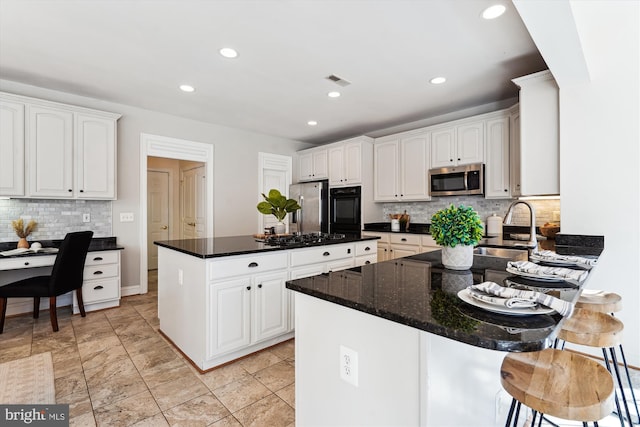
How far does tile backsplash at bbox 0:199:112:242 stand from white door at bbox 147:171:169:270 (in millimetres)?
2015

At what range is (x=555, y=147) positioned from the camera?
265cm

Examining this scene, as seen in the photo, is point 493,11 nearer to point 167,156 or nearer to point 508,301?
point 508,301

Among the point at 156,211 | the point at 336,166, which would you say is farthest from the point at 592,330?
the point at 156,211

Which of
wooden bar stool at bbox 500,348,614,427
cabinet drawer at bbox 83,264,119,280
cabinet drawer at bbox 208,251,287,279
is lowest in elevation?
cabinet drawer at bbox 83,264,119,280

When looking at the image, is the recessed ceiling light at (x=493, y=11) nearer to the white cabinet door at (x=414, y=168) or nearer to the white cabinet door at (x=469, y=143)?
the white cabinet door at (x=469, y=143)

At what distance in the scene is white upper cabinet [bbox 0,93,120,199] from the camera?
10.2ft

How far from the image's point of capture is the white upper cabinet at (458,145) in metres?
3.72

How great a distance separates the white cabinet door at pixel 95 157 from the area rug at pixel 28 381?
6.01 feet

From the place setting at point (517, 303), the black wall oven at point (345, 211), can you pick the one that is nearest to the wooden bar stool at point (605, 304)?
the place setting at point (517, 303)

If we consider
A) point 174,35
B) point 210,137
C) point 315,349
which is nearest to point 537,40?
point 315,349

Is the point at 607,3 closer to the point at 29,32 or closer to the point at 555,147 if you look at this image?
the point at 555,147

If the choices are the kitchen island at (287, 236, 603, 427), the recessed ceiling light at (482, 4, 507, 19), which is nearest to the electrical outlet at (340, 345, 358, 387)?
the kitchen island at (287, 236, 603, 427)

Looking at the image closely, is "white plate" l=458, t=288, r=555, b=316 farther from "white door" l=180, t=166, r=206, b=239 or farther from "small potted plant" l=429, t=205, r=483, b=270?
"white door" l=180, t=166, r=206, b=239

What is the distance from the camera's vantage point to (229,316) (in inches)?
88.6
